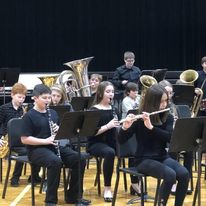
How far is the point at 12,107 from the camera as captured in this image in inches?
284

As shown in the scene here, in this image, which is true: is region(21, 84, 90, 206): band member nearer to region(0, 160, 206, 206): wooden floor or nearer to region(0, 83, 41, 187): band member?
region(0, 160, 206, 206): wooden floor

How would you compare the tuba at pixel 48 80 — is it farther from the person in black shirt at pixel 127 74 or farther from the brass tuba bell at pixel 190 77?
the brass tuba bell at pixel 190 77

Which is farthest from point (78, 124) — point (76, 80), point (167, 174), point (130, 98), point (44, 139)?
point (76, 80)

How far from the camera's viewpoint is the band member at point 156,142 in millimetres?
5301

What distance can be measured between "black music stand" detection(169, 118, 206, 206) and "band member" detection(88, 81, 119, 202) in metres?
1.35

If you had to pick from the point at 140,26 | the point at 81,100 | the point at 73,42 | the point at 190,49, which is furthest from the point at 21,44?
the point at 81,100

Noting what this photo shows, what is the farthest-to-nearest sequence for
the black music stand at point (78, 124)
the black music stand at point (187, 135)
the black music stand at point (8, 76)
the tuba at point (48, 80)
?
the black music stand at point (8, 76), the tuba at point (48, 80), the black music stand at point (78, 124), the black music stand at point (187, 135)

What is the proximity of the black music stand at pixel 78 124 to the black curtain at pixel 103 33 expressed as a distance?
7504 mm

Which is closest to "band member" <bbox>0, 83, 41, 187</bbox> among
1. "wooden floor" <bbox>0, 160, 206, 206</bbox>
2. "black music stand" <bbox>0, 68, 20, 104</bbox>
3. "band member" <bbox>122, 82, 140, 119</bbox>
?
"wooden floor" <bbox>0, 160, 206, 206</bbox>

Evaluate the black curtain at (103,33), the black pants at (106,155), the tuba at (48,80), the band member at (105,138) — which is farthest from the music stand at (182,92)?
the black curtain at (103,33)

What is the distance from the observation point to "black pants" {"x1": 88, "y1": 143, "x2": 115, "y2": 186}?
249 inches

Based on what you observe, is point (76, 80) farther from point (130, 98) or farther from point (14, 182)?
point (14, 182)

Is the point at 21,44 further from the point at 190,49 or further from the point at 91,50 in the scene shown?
the point at 190,49

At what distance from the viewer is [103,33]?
13492mm
